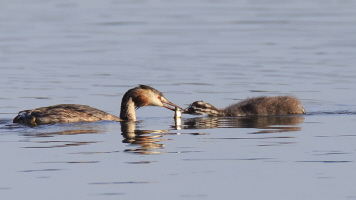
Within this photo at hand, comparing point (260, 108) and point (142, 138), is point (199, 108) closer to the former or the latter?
point (260, 108)

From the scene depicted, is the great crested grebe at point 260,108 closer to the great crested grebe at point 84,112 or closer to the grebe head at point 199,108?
the grebe head at point 199,108

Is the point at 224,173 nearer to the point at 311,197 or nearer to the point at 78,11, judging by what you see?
the point at 311,197

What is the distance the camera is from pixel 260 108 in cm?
1844

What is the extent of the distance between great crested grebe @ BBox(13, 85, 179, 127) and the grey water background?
0.25 meters

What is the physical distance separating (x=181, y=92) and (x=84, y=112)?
3.90 metres

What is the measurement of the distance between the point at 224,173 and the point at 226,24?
21454 millimetres

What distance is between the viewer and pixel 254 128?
1644cm

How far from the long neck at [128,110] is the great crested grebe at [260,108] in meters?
1.12

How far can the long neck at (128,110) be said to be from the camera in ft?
57.8

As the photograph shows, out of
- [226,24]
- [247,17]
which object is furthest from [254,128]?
[247,17]

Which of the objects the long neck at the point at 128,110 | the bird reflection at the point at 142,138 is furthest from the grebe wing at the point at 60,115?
the bird reflection at the point at 142,138

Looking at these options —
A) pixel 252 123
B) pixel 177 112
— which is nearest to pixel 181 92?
pixel 177 112

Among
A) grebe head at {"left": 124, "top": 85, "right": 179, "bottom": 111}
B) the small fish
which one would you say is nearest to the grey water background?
the small fish

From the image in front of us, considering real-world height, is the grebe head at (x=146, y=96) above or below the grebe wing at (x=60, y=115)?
above
